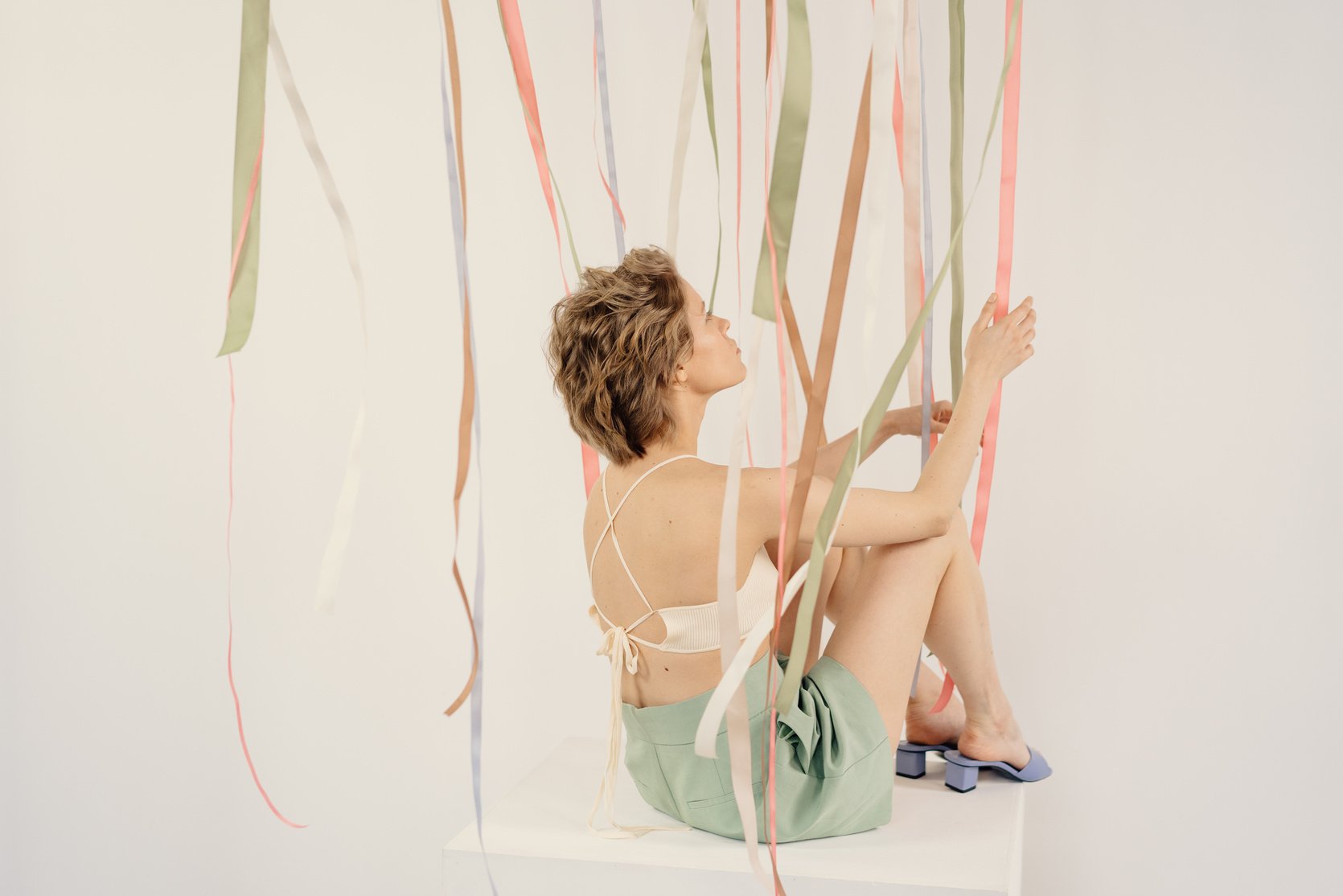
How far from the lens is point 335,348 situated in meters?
2.34

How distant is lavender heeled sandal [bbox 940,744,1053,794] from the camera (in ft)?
5.74

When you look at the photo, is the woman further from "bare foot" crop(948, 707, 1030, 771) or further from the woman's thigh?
"bare foot" crop(948, 707, 1030, 771)

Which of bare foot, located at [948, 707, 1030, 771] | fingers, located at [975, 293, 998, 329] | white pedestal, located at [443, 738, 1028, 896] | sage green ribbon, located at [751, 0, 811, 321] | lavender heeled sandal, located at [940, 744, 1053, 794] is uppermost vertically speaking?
sage green ribbon, located at [751, 0, 811, 321]

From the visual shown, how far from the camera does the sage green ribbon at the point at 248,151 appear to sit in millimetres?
1004

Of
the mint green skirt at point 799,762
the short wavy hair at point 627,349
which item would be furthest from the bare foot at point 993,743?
the short wavy hair at point 627,349

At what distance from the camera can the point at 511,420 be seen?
2334mm

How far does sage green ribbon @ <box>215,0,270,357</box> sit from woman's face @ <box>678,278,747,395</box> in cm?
64

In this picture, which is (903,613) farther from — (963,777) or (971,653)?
(963,777)

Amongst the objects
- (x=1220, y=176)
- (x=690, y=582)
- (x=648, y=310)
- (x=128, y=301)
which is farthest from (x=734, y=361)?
(x=128, y=301)

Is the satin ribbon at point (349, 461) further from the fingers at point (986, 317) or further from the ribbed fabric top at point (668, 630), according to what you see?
the fingers at point (986, 317)

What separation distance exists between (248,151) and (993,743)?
51.4 inches

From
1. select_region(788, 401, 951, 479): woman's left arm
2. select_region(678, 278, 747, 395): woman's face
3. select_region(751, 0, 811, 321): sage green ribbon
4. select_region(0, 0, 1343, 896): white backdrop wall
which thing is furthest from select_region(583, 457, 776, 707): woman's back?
select_region(0, 0, 1343, 896): white backdrop wall

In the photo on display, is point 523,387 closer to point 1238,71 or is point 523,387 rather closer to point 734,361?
point 734,361

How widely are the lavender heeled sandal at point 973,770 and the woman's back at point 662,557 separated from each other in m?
0.39
